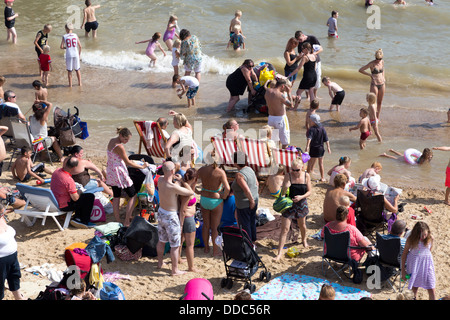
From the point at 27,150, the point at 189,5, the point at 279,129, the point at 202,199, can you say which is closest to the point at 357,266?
the point at 202,199

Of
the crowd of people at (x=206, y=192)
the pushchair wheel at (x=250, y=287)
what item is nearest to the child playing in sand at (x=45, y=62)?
the crowd of people at (x=206, y=192)

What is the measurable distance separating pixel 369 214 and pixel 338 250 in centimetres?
115

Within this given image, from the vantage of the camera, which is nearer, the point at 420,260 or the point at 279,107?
the point at 420,260

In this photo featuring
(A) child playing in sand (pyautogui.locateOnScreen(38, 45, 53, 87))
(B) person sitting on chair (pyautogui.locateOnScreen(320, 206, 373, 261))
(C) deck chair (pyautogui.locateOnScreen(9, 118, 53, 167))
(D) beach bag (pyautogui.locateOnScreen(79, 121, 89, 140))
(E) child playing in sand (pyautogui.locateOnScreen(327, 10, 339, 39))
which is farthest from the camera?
(E) child playing in sand (pyautogui.locateOnScreen(327, 10, 339, 39))

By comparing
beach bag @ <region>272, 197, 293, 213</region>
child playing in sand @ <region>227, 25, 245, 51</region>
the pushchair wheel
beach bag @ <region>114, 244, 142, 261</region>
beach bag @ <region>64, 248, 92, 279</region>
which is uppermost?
child playing in sand @ <region>227, 25, 245, 51</region>

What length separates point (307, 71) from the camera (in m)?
13.5

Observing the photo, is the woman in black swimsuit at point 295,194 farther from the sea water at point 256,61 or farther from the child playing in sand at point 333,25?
the child playing in sand at point 333,25

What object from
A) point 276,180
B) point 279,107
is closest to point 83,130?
point 279,107

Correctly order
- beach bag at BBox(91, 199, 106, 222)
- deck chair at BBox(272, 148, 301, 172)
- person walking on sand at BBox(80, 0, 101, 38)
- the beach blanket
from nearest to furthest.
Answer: the beach blanket < beach bag at BBox(91, 199, 106, 222) < deck chair at BBox(272, 148, 301, 172) < person walking on sand at BBox(80, 0, 101, 38)

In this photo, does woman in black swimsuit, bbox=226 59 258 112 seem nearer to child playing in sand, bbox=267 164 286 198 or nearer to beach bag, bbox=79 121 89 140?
beach bag, bbox=79 121 89 140

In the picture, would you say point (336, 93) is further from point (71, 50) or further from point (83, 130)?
point (71, 50)

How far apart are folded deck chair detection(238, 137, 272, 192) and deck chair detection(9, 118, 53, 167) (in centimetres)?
361

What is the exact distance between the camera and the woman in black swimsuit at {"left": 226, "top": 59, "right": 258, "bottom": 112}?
1338cm

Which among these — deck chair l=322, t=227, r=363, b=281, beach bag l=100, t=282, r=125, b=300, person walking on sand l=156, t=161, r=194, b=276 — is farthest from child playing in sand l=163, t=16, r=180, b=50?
beach bag l=100, t=282, r=125, b=300
